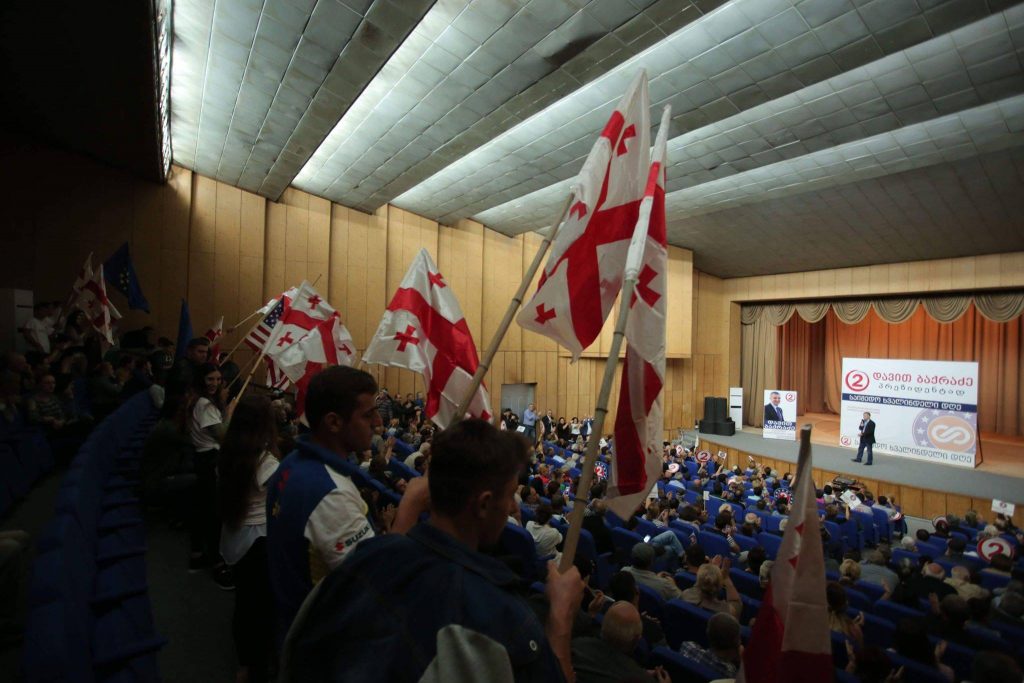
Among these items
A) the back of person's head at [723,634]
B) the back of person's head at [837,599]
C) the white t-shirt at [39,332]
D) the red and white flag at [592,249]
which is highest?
the red and white flag at [592,249]

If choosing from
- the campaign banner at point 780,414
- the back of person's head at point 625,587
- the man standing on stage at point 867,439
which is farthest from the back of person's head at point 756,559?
the campaign banner at point 780,414

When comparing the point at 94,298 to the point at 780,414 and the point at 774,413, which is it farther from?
the point at 780,414

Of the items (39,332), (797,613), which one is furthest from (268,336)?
(797,613)

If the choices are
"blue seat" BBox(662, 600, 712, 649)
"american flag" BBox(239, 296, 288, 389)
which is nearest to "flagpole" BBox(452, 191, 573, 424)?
"blue seat" BBox(662, 600, 712, 649)

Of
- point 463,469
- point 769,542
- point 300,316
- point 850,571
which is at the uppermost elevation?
point 300,316

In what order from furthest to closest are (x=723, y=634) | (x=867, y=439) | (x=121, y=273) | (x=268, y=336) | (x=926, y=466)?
(x=926, y=466)
(x=867, y=439)
(x=121, y=273)
(x=268, y=336)
(x=723, y=634)

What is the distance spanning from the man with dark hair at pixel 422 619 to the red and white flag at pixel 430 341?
3.01 metres

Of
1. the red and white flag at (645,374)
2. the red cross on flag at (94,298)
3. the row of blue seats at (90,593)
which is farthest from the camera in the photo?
the red cross on flag at (94,298)

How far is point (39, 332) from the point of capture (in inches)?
301

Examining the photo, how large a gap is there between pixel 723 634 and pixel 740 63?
24.4 feet

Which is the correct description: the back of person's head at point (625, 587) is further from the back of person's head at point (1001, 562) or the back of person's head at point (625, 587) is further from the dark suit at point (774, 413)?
the dark suit at point (774, 413)

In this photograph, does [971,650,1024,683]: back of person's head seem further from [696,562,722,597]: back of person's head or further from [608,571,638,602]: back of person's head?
[608,571,638,602]: back of person's head

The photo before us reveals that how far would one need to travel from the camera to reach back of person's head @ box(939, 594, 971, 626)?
374 cm

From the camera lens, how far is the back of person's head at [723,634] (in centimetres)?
276
